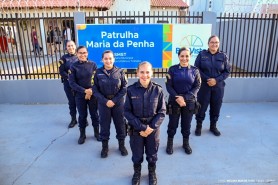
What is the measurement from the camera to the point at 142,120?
282 centimetres

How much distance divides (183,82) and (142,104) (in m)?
0.90

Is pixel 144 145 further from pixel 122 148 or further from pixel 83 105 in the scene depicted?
pixel 83 105

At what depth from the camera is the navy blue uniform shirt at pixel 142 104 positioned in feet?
9.04

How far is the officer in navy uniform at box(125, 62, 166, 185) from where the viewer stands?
2.74 m

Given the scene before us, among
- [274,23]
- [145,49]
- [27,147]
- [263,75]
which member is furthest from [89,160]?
[274,23]

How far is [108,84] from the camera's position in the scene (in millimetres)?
3303

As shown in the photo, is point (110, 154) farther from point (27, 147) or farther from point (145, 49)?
point (145, 49)

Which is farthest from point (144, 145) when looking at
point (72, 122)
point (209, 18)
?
point (209, 18)

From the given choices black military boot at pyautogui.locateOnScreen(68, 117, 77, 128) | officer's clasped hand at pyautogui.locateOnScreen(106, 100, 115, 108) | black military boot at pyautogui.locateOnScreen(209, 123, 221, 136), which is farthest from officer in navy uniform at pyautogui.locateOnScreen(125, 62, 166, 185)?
black military boot at pyautogui.locateOnScreen(68, 117, 77, 128)

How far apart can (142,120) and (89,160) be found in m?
1.32

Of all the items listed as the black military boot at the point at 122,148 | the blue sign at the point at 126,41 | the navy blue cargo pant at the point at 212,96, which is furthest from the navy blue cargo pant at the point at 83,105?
the blue sign at the point at 126,41

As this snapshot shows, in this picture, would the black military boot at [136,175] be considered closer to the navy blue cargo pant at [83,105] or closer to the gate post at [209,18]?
the navy blue cargo pant at [83,105]

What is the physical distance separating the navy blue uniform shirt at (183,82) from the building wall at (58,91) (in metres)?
2.45

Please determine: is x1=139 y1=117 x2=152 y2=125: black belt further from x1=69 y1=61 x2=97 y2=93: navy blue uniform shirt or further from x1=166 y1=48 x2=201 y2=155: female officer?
x1=69 y1=61 x2=97 y2=93: navy blue uniform shirt
